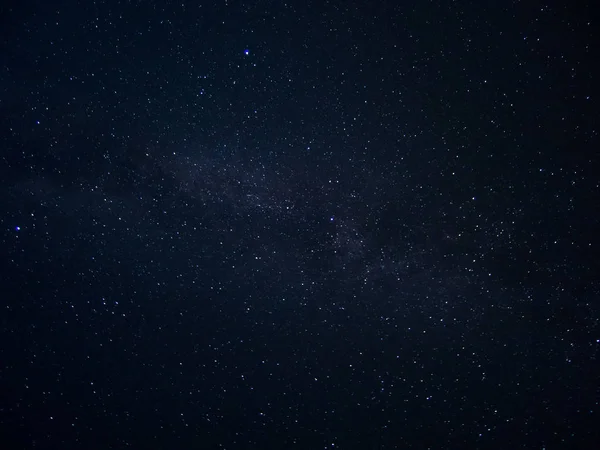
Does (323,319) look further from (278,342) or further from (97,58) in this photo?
(97,58)

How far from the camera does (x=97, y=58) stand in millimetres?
1312

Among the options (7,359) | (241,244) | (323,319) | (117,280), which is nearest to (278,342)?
(323,319)

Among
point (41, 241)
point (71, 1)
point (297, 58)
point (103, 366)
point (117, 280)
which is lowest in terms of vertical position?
point (103, 366)

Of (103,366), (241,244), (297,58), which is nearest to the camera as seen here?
(297,58)

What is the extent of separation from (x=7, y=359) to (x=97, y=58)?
1600 millimetres

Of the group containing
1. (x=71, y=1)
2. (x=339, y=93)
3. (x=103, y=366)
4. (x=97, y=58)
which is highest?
(x=71, y=1)

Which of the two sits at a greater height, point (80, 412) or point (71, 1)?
point (71, 1)

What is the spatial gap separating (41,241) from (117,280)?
16.6 inches

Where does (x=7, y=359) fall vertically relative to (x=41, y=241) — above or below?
below

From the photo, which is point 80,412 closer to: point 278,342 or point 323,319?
point 278,342

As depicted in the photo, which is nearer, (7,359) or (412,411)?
(412,411)

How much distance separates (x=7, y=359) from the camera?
1568 millimetres

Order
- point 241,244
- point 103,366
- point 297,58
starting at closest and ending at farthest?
point 297,58, point 241,244, point 103,366

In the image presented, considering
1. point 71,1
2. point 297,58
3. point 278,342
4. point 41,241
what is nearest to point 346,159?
point 297,58
